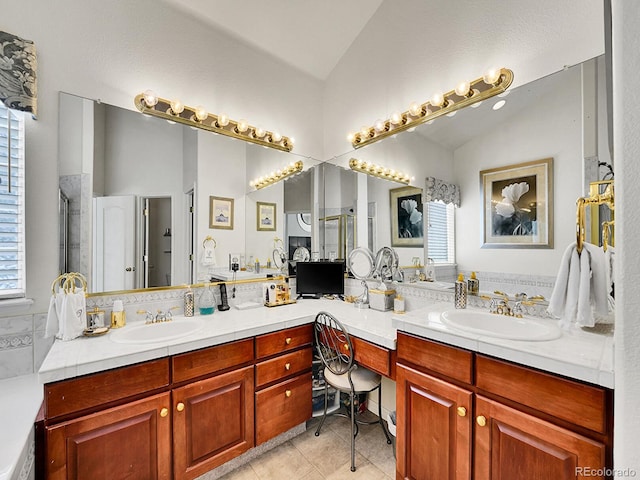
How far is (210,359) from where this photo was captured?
1515mm

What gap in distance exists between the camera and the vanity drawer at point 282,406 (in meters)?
1.71

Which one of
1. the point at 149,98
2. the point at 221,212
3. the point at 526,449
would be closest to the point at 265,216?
the point at 221,212

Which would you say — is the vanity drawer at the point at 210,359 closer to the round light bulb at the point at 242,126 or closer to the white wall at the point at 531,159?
the white wall at the point at 531,159

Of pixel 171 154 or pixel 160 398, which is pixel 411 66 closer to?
pixel 171 154

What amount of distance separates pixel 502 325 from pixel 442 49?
1.76 metres

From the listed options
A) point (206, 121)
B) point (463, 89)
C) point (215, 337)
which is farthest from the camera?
point (206, 121)

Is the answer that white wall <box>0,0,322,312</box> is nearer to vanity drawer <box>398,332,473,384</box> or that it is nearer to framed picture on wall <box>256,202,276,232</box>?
framed picture on wall <box>256,202,276,232</box>

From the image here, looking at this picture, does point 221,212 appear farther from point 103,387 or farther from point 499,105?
point 499,105

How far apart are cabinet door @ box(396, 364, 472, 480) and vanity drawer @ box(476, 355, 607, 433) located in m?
0.15

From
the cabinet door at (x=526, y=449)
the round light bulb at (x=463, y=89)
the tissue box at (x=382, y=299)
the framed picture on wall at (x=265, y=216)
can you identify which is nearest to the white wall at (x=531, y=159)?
the round light bulb at (x=463, y=89)

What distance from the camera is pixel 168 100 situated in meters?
1.90

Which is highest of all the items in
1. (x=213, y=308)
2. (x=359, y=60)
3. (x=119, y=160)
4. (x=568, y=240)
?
(x=359, y=60)

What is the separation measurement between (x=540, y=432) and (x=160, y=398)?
1604 mm

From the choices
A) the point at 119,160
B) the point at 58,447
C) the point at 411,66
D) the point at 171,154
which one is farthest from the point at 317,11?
the point at 58,447
